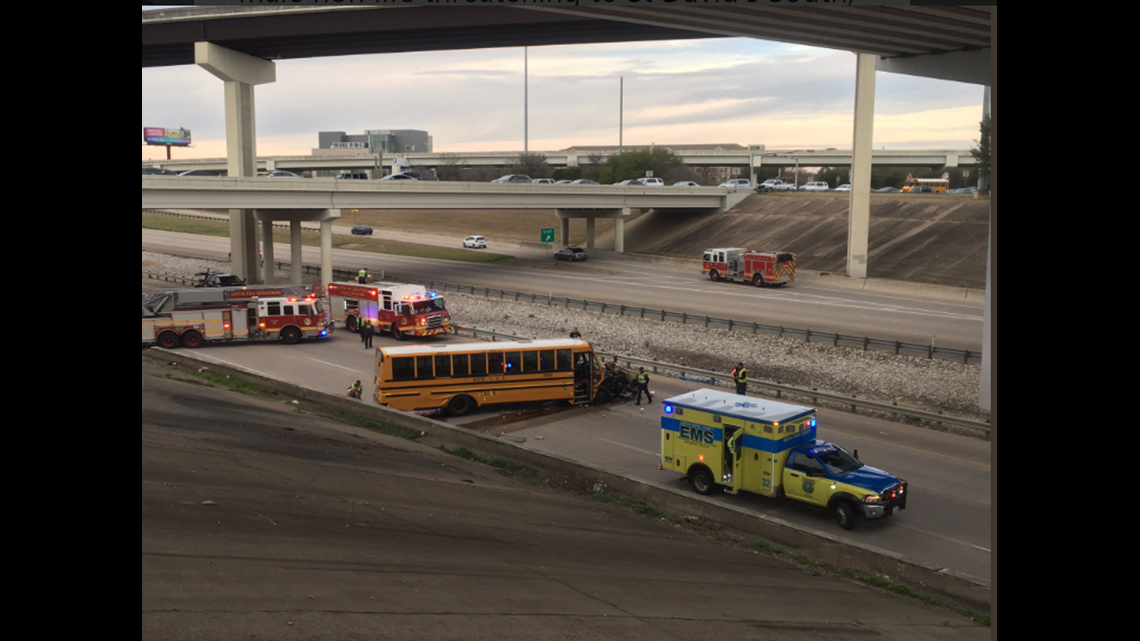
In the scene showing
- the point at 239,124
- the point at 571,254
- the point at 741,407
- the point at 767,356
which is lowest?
the point at 767,356

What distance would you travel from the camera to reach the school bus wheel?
1602cm

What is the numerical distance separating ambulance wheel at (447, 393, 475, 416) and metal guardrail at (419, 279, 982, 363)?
17.1m

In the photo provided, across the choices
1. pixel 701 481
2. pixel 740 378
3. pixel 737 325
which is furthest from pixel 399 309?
pixel 701 481

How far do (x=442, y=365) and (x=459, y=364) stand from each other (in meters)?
0.48

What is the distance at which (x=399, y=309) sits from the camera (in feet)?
123

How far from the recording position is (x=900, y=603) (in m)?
12.6

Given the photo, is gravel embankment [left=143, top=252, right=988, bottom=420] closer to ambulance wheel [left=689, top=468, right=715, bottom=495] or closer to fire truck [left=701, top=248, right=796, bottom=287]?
ambulance wheel [left=689, top=468, right=715, bottom=495]

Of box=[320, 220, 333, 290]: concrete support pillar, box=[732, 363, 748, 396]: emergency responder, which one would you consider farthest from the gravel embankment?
box=[320, 220, 333, 290]: concrete support pillar

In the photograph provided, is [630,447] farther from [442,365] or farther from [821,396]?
[821,396]

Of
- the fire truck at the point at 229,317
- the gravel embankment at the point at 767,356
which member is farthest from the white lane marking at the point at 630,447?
the fire truck at the point at 229,317

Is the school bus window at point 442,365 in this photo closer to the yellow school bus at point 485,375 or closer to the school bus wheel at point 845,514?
the yellow school bus at point 485,375

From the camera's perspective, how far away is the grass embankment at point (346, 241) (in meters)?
75.6

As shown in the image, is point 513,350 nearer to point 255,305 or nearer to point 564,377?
point 564,377
